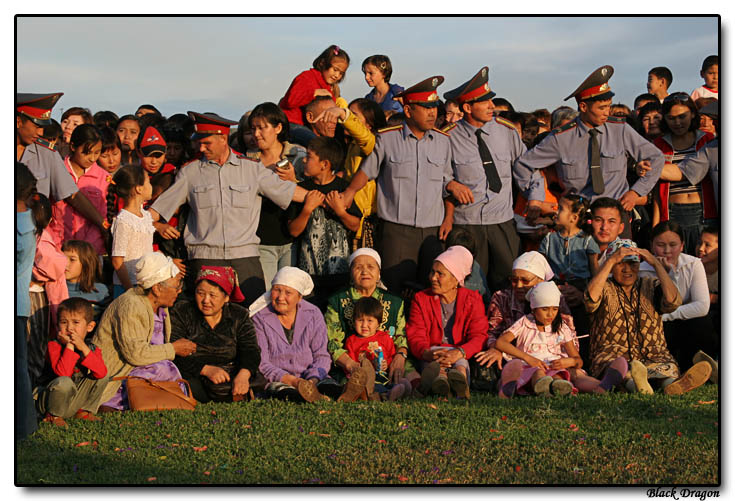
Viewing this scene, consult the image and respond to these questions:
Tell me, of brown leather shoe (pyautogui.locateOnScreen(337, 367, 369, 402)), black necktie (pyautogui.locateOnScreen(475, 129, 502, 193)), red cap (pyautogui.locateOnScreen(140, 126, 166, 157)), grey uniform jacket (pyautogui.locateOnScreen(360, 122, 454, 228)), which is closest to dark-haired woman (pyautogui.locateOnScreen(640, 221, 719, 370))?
black necktie (pyautogui.locateOnScreen(475, 129, 502, 193))

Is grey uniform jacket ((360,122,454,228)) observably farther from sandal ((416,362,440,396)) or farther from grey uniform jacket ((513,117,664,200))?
sandal ((416,362,440,396))

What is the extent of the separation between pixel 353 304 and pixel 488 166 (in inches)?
78.1

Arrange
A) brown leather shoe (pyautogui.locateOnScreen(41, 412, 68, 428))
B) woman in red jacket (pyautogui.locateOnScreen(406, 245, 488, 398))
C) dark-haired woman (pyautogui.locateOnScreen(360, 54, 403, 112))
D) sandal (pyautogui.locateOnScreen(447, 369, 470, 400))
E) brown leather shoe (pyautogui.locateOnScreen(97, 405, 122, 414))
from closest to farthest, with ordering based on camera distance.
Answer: brown leather shoe (pyautogui.locateOnScreen(41, 412, 68, 428)), brown leather shoe (pyautogui.locateOnScreen(97, 405, 122, 414)), sandal (pyautogui.locateOnScreen(447, 369, 470, 400)), woman in red jacket (pyautogui.locateOnScreen(406, 245, 488, 398)), dark-haired woman (pyautogui.locateOnScreen(360, 54, 403, 112))

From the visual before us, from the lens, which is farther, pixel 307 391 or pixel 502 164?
pixel 502 164

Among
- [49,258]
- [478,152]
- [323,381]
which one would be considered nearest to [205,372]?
[323,381]

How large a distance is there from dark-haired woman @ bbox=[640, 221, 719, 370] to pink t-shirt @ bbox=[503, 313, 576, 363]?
0.99 metres

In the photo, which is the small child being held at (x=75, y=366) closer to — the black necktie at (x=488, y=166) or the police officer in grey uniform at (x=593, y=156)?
the black necktie at (x=488, y=166)

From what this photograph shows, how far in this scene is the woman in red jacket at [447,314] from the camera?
367 inches

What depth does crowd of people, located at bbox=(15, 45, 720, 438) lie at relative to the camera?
8.73 meters

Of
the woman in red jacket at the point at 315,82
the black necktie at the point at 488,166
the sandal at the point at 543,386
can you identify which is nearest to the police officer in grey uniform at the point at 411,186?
the black necktie at the point at 488,166

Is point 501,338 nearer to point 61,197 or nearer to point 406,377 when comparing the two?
point 406,377

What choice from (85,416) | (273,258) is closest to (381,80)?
(273,258)

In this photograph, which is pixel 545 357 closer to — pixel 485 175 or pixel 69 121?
pixel 485 175

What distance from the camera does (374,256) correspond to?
31.0ft
